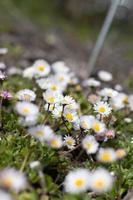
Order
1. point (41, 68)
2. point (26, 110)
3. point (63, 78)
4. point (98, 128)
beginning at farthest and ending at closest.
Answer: point (63, 78), point (41, 68), point (98, 128), point (26, 110)

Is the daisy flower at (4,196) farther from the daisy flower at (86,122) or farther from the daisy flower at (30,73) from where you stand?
the daisy flower at (30,73)

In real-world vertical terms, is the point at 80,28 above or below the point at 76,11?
below

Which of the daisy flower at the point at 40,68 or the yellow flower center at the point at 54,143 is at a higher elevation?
the daisy flower at the point at 40,68

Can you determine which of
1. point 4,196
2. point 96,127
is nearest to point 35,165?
point 96,127

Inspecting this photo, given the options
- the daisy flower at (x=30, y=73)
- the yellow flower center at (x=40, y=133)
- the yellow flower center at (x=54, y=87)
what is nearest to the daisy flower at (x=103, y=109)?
the yellow flower center at (x=54, y=87)

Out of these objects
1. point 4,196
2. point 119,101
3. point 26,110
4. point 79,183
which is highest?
point 119,101

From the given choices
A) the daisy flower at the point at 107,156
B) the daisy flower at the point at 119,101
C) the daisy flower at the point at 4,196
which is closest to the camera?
the daisy flower at the point at 4,196

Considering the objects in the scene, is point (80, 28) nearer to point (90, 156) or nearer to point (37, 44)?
point (37, 44)

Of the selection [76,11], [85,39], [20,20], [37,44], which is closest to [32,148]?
[37,44]

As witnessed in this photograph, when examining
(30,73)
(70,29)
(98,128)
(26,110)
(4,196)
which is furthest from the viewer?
(70,29)

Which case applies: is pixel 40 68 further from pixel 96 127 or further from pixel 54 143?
pixel 54 143

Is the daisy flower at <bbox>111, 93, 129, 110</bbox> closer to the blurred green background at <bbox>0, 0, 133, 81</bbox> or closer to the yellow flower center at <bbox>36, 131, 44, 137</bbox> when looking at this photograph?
the yellow flower center at <bbox>36, 131, 44, 137</bbox>
